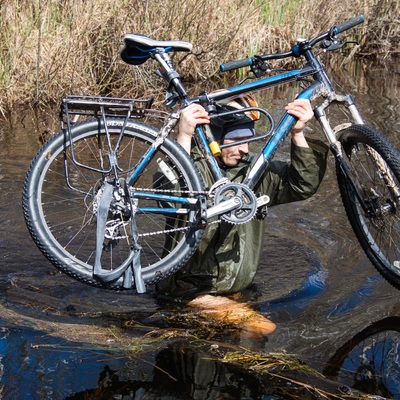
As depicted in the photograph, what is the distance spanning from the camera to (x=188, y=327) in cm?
420

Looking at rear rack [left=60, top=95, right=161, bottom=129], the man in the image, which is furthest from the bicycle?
the man

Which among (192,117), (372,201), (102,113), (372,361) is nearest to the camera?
(372,361)

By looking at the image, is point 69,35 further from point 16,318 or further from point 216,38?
point 16,318

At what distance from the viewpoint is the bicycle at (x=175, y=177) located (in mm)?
4074

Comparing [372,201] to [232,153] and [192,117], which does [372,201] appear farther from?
[192,117]

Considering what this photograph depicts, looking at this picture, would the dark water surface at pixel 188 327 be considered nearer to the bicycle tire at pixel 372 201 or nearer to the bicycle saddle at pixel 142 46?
the bicycle tire at pixel 372 201

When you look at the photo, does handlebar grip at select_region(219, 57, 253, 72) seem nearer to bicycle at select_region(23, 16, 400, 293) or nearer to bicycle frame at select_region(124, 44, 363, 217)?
bicycle at select_region(23, 16, 400, 293)

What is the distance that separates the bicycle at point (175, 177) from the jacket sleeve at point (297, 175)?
10cm

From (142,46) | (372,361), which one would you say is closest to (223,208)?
(142,46)

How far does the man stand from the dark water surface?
25cm

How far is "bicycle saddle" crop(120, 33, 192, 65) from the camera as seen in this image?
4156 mm

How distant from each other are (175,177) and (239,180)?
497 millimetres

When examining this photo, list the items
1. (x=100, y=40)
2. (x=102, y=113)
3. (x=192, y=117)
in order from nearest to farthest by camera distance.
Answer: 1. (x=102, y=113)
2. (x=192, y=117)
3. (x=100, y=40)

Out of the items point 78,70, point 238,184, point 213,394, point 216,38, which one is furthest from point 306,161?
point 216,38
